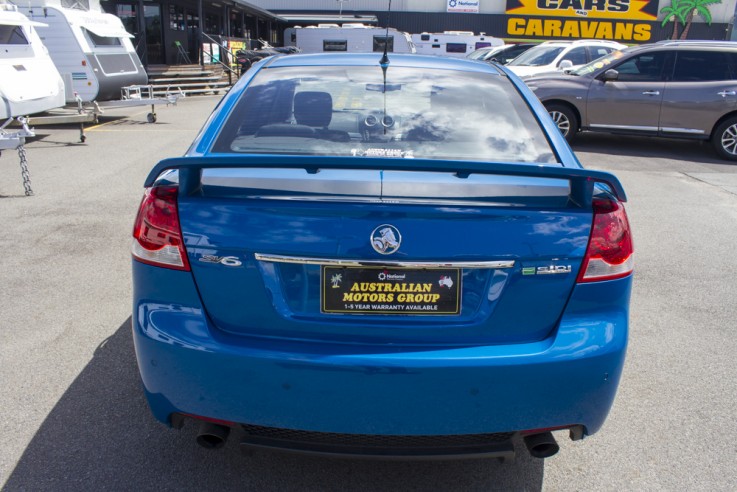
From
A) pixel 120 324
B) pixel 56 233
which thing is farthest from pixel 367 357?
pixel 56 233

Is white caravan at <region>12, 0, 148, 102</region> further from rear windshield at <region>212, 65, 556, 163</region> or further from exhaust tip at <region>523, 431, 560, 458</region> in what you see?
exhaust tip at <region>523, 431, 560, 458</region>

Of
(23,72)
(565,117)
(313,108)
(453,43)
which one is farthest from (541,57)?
(453,43)

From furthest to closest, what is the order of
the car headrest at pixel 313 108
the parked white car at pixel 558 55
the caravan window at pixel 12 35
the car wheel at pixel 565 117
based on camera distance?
the parked white car at pixel 558 55
the car wheel at pixel 565 117
the caravan window at pixel 12 35
the car headrest at pixel 313 108

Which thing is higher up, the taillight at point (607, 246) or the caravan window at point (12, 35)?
the caravan window at point (12, 35)

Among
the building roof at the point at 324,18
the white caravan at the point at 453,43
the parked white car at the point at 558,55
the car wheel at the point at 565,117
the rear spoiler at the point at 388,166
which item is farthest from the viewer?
the building roof at the point at 324,18

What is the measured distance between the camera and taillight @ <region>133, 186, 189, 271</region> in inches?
89.0

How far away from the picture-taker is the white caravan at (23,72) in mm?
10719

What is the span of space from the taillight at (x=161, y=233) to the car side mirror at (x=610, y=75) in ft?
34.7

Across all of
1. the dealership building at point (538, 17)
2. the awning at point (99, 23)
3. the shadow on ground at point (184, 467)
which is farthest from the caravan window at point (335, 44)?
the shadow on ground at point (184, 467)

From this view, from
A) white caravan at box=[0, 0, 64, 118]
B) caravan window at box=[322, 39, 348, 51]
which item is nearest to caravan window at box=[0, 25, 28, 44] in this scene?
white caravan at box=[0, 0, 64, 118]

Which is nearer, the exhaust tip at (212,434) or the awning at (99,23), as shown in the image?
the exhaust tip at (212,434)

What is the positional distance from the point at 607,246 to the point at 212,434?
5.21 ft

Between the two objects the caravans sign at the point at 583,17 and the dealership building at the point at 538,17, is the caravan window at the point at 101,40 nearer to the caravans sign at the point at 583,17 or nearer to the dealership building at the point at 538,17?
the dealership building at the point at 538,17

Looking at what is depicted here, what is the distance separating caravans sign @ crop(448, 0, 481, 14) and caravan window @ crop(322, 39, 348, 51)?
1426cm
